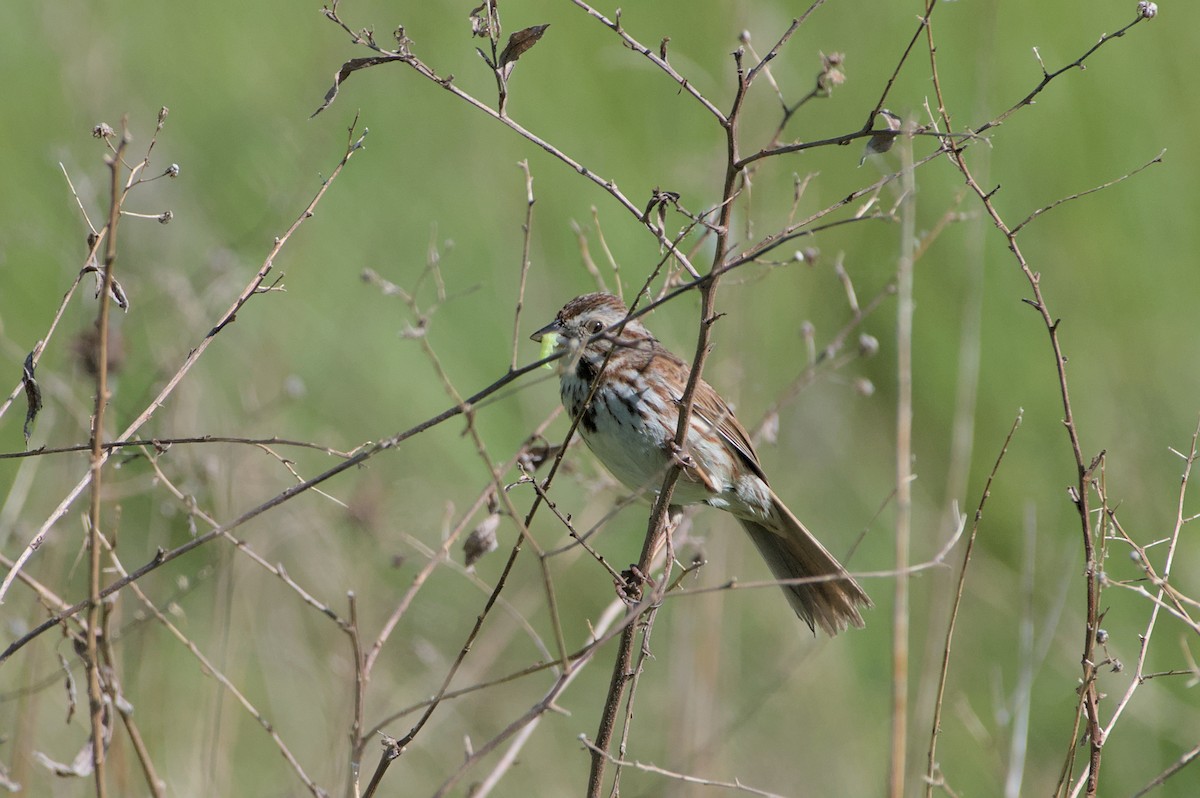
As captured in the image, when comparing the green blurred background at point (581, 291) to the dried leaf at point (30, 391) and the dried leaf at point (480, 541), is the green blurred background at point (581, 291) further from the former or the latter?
the dried leaf at point (30, 391)

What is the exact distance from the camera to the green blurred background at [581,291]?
498cm

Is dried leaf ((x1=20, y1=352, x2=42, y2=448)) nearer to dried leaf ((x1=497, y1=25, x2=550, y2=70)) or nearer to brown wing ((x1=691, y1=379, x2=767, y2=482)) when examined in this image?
dried leaf ((x1=497, y1=25, x2=550, y2=70))

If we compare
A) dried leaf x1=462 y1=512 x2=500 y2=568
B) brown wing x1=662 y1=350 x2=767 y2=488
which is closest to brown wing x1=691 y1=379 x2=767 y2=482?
brown wing x1=662 y1=350 x2=767 y2=488

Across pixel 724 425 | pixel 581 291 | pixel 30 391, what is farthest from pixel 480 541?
pixel 581 291

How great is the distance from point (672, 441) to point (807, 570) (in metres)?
0.76

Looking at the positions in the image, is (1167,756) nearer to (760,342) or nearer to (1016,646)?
(1016,646)

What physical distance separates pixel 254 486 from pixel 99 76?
4.89ft

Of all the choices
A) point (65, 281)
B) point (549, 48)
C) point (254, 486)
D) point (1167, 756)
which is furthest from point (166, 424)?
point (1167, 756)

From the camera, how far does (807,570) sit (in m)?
3.73

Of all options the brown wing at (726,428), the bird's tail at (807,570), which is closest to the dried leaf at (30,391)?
the bird's tail at (807,570)

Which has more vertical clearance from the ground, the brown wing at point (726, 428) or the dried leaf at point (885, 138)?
the brown wing at point (726, 428)

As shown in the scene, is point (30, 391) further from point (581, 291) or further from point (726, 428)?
point (581, 291)

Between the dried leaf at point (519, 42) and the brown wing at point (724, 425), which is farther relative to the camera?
the brown wing at point (724, 425)

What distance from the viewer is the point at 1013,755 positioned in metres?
2.79
